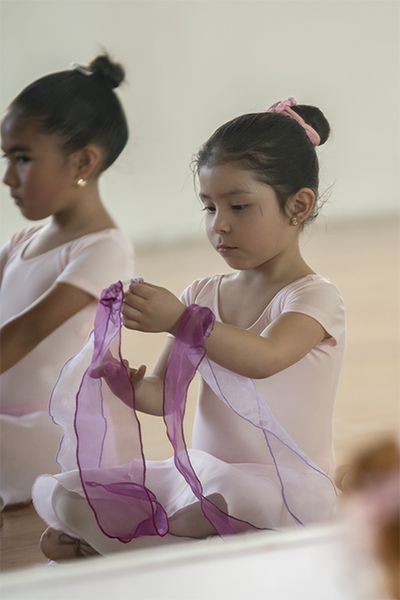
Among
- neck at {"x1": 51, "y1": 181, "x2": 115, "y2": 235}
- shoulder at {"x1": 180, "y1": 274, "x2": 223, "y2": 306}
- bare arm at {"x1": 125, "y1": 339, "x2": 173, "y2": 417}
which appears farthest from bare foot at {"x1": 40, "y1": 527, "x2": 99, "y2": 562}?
neck at {"x1": 51, "y1": 181, "x2": 115, "y2": 235}

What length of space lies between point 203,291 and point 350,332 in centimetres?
46

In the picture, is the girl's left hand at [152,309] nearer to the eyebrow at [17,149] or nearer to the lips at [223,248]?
the lips at [223,248]

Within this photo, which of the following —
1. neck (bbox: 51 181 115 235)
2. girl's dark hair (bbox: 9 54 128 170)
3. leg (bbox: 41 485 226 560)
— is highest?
girl's dark hair (bbox: 9 54 128 170)

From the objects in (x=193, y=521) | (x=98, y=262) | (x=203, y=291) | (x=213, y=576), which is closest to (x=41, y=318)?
(x=98, y=262)

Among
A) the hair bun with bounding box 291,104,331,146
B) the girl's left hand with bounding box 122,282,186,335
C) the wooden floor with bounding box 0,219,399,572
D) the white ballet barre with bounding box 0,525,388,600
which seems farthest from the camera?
the wooden floor with bounding box 0,219,399,572

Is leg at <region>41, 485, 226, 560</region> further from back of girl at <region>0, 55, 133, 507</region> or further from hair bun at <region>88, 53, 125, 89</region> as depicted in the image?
hair bun at <region>88, 53, 125, 89</region>

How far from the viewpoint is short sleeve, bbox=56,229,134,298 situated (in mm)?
656

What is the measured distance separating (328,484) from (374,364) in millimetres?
498

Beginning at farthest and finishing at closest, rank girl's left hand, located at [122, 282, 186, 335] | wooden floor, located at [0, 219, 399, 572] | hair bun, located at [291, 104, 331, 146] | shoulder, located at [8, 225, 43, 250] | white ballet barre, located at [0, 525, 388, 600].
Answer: shoulder, located at [8, 225, 43, 250] → wooden floor, located at [0, 219, 399, 572] → hair bun, located at [291, 104, 331, 146] → girl's left hand, located at [122, 282, 186, 335] → white ballet barre, located at [0, 525, 388, 600]

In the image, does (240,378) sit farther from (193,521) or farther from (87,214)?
(87,214)

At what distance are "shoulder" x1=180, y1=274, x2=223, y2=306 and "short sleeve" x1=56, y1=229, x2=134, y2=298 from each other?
0.12 m

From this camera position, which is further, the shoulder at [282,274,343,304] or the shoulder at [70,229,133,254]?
the shoulder at [70,229,133,254]

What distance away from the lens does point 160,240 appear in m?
0.69

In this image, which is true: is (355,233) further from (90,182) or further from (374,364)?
(90,182)
